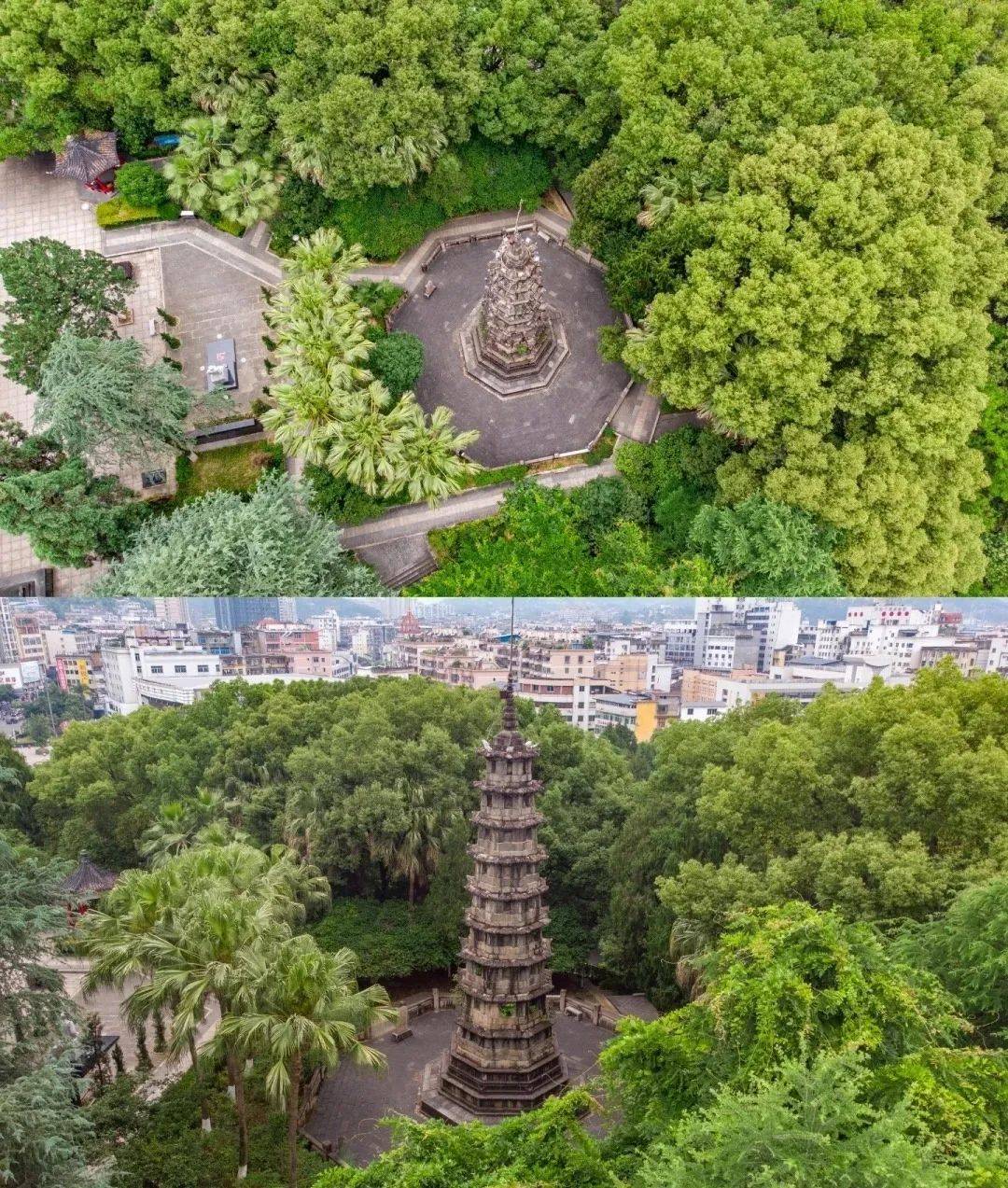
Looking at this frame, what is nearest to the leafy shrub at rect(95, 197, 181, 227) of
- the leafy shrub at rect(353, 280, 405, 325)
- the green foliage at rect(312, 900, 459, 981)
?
the leafy shrub at rect(353, 280, 405, 325)

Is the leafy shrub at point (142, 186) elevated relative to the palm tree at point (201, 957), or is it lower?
elevated

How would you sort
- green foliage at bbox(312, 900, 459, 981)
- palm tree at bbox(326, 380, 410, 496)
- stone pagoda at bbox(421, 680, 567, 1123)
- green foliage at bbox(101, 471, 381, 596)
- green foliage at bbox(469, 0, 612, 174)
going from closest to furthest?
stone pagoda at bbox(421, 680, 567, 1123) < green foliage at bbox(101, 471, 381, 596) < green foliage at bbox(312, 900, 459, 981) < palm tree at bbox(326, 380, 410, 496) < green foliage at bbox(469, 0, 612, 174)

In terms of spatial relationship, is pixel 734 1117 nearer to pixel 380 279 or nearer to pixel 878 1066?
pixel 878 1066

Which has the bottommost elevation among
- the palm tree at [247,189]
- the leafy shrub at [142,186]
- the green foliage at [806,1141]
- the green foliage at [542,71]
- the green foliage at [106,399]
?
the green foliage at [806,1141]

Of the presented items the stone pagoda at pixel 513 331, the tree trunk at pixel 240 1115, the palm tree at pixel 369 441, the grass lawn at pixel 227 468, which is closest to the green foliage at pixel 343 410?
the palm tree at pixel 369 441

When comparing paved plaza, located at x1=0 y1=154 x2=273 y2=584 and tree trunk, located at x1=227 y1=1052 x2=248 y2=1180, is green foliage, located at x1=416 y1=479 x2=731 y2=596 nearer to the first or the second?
paved plaza, located at x1=0 y1=154 x2=273 y2=584

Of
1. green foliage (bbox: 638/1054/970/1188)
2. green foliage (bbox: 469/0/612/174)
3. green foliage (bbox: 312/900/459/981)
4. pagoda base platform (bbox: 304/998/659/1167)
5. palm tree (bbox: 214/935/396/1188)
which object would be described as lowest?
pagoda base platform (bbox: 304/998/659/1167)

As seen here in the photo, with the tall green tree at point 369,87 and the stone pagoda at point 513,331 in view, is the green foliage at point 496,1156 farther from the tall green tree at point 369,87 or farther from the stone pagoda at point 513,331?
the tall green tree at point 369,87
